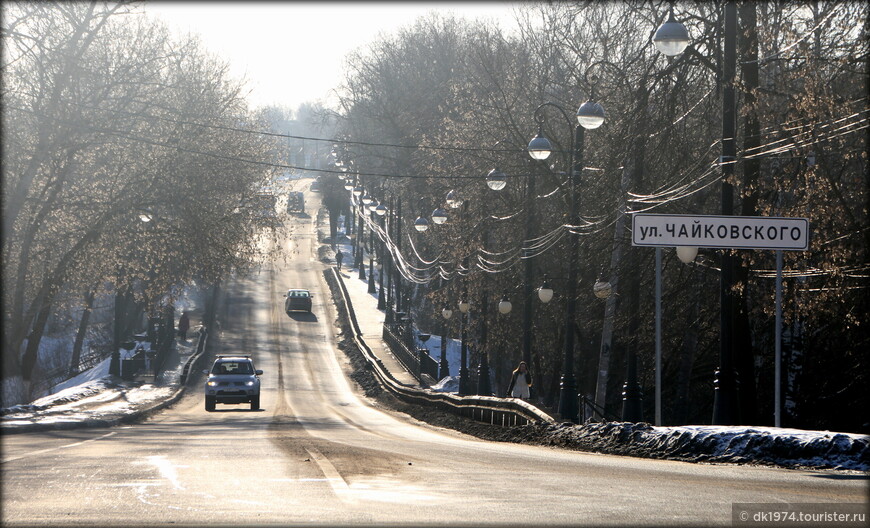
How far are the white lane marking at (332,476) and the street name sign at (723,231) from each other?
4.89m

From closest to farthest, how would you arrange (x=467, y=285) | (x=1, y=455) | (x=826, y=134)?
1. (x=1, y=455)
2. (x=826, y=134)
3. (x=467, y=285)

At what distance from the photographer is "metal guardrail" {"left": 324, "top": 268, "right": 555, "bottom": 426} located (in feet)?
78.5

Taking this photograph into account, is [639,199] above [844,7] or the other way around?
the other way around

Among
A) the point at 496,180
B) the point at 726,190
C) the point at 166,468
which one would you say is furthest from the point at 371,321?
the point at 166,468

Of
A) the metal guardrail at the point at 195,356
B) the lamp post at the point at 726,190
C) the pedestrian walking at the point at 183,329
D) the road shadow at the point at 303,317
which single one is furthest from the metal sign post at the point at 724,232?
the road shadow at the point at 303,317

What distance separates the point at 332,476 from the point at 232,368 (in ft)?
91.8

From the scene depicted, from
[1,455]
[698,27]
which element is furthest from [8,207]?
[698,27]

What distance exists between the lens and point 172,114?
35.2m

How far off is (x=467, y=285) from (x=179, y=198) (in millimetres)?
11945

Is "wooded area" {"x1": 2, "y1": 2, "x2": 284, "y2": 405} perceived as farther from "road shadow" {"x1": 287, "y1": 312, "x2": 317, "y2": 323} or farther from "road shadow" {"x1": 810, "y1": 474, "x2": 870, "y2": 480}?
"road shadow" {"x1": 287, "y1": 312, "x2": 317, "y2": 323}

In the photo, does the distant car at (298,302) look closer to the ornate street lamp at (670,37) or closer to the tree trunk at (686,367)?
the tree trunk at (686,367)

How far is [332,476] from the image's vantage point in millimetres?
11133

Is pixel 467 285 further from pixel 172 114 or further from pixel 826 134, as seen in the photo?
pixel 826 134

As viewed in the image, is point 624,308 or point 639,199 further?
point 624,308
